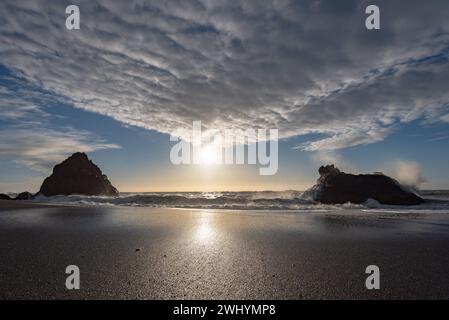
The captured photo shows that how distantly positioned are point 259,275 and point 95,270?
285cm

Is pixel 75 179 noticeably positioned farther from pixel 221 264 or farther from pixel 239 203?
pixel 221 264

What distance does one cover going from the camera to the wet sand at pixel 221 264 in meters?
4.03

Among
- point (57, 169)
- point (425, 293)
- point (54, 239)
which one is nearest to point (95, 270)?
point (54, 239)

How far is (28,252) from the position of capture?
6.32 metres

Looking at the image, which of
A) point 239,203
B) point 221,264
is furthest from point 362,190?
point 221,264

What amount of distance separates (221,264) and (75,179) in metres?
59.7

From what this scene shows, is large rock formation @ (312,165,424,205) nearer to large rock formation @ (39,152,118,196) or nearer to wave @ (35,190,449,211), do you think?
wave @ (35,190,449,211)

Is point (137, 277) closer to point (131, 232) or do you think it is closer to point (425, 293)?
point (425, 293)

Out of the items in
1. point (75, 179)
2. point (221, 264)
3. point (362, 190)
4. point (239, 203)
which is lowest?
point (239, 203)

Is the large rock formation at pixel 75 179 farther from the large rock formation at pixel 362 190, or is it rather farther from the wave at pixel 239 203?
the large rock formation at pixel 362 190

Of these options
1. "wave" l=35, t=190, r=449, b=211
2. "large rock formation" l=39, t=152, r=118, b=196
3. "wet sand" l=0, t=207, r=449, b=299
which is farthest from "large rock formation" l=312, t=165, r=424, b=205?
"large rock formation" l=39, t=152, r=118, b=196

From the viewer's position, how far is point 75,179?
57125 mm

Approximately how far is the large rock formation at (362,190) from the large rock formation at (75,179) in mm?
44343

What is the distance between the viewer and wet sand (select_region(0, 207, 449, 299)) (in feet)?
13.2
